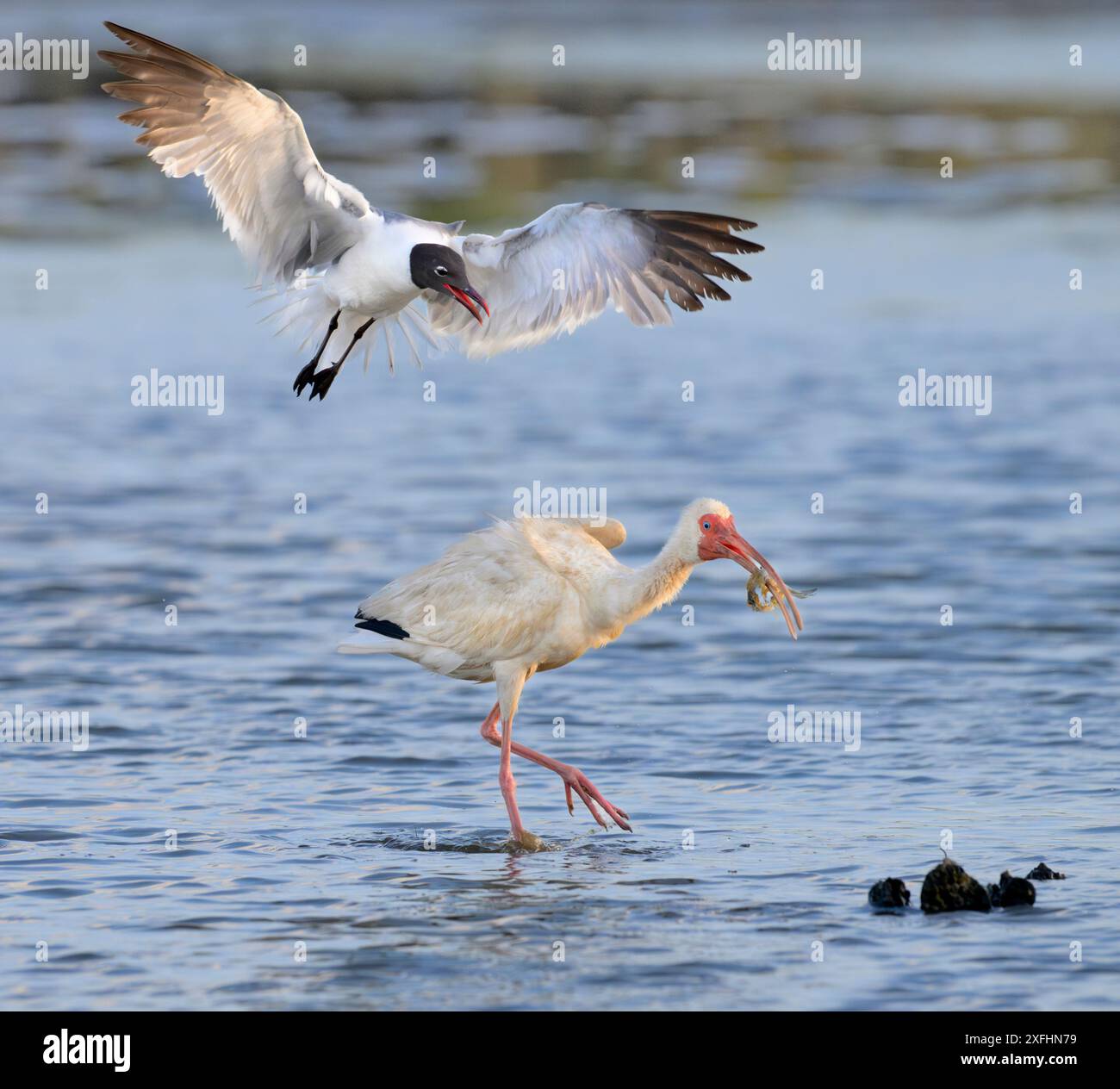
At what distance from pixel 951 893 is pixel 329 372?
4425 millimetres

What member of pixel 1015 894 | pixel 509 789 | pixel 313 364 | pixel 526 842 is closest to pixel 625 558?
pixel 313 364

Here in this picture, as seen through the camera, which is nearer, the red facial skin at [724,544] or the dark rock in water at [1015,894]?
the dark rock in water at [1015,894]

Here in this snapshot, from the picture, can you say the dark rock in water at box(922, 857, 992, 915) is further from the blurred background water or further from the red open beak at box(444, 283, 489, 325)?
the red open beak at box(444, 283, 489, 325)

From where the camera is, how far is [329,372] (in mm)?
11742


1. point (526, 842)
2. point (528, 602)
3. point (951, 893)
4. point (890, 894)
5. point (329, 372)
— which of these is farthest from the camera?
point (329, 372)

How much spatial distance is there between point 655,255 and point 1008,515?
683cm

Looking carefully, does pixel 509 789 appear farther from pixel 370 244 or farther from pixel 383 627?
pixel 370 244

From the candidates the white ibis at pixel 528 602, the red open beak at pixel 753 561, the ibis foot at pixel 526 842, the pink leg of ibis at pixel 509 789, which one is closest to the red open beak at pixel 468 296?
the white ibis at pixel 528 602

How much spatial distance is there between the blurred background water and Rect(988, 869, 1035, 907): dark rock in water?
0.14 m

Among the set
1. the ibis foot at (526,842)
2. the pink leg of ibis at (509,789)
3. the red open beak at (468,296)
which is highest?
the red open beak at (468,296)

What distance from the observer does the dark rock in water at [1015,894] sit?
9289 millimetres

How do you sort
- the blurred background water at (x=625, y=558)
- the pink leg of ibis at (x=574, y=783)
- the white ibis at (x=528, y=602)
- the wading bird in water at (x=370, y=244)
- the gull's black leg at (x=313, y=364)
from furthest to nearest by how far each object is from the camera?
the gull's black leg at (x=313, y=364), the wading bird in water at (x=370, y=244), the white ibis at (x=528, y=602), the pink leg of ibis at (x=574, y=783), the blurred background water at (x=625, y=558)

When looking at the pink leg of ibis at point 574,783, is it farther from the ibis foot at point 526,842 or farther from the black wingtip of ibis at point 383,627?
the black wingtip of ibis at point 383,627

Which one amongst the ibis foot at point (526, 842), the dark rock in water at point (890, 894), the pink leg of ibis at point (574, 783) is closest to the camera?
the dark rock in water at point (890, 894)
